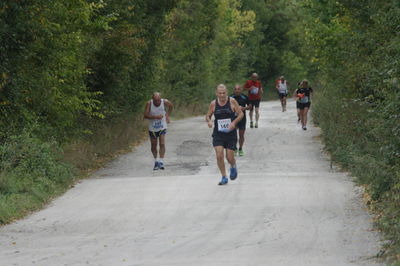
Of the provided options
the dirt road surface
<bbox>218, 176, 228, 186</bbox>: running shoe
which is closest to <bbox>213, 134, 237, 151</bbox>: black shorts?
<bbox>218, 176, 228, 186</bbox>: running shoe

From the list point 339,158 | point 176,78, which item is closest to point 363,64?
point 339,158

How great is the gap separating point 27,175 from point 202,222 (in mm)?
4851

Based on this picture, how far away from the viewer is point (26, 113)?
16.8 metres

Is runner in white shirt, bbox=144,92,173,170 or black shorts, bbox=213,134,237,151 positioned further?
runner in white shirt, bbox=144,92,173,170

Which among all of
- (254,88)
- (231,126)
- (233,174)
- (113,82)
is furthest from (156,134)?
(254,88)

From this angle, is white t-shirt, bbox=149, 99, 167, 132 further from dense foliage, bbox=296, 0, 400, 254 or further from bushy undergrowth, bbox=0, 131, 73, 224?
dense foliage, bbox=296, 0, 400, 254

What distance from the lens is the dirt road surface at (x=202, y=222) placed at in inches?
374

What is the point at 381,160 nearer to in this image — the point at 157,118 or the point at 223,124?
the point at 223,124

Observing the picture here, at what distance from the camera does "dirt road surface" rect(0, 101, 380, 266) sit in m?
9.49

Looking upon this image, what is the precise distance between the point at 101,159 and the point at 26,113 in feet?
19.2

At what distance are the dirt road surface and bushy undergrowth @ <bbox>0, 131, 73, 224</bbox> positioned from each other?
34cm

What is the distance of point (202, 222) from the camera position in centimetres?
1178

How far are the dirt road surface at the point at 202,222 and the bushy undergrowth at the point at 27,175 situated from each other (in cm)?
34

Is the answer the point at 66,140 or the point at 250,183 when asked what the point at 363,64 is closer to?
the point at 250,183
